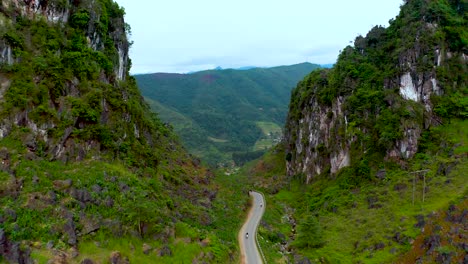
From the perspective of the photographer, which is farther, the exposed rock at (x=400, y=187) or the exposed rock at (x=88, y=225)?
the exposed rock at (x=400, y=187)

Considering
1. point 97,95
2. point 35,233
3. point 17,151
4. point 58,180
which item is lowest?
point 35,233

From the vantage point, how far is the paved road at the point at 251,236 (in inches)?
1826

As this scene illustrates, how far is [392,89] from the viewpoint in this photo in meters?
78.9

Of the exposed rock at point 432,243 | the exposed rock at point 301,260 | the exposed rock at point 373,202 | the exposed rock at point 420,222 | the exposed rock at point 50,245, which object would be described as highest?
the exposed rock at point 50,245

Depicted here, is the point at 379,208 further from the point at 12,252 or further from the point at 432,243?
the point at 12,252

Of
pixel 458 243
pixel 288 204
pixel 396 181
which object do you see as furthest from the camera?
pixel 288 204

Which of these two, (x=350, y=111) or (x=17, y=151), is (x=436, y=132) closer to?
(x=350, y=111)

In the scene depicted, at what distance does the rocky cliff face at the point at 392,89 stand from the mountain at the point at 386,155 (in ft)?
0.76

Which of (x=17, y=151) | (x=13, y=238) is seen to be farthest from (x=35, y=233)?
(x=17, y=151)

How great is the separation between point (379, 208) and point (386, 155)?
1588cm

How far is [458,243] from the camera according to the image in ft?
124

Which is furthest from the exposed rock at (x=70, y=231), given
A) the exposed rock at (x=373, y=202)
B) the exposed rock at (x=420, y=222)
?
the exposed rock at (x=373, y=202)

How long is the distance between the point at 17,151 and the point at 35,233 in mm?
11441

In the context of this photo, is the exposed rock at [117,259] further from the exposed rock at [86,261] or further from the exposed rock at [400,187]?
the exposed rock at [400,187]
